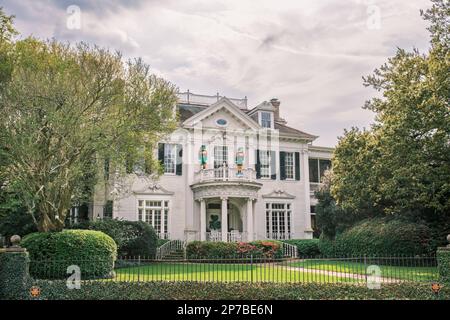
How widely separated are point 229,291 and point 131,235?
36.1 ft

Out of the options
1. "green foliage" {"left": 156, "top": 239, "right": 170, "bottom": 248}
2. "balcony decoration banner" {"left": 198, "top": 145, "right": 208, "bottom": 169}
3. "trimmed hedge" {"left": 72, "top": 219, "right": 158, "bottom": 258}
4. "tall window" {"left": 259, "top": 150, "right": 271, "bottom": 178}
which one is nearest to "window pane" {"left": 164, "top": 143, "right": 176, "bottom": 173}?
"balcony decoration banner" {"left": 198, "top": 145, "right": 208, "bottom": 169}

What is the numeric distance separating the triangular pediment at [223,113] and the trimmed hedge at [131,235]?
842 cm

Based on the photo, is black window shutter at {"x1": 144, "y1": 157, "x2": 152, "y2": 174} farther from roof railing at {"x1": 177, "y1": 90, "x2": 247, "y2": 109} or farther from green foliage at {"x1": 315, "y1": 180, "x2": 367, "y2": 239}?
roof railing at {"x1": 177, "y1": 90, "x2": 247, "y2": 109}

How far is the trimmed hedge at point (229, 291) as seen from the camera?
1419cm

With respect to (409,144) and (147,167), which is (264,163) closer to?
(147,167)

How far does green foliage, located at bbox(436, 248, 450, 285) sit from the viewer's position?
1456cm

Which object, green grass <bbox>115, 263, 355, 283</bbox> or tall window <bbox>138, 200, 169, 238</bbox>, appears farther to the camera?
tall window <bbox>138, 200, 169, 238</bbox>

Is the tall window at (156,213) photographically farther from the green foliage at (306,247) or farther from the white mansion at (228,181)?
the green foliage at (306,247)

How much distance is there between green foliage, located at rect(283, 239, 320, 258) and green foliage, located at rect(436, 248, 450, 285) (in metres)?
15.2

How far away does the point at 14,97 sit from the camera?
57.0 feet

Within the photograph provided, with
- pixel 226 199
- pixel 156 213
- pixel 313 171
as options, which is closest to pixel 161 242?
pixel 156 213

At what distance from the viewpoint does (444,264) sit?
14.6 m
